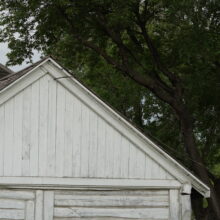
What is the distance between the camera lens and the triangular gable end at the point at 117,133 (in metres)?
9.49

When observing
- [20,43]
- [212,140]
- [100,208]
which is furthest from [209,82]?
[100,208]

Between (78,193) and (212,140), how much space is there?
12.3m

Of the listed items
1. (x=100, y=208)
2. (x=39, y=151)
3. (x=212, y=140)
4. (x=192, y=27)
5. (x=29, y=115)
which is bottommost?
(x=100, y=208)

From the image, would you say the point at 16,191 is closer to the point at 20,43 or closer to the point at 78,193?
the point at 78,193

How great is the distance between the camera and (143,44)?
795 inches

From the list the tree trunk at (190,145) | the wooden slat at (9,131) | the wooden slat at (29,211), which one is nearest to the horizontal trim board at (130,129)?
the wooden slat at (9,131)

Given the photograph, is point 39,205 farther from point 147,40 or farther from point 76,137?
point 147,40

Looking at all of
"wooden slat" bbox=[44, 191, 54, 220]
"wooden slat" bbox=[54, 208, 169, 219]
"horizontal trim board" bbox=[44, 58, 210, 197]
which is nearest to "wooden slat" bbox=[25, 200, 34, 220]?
"wooden slat" bbox=[44, 191, 54, 220]

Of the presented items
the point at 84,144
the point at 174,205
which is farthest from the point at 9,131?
the point at 174,205

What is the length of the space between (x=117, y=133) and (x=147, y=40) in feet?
28.3

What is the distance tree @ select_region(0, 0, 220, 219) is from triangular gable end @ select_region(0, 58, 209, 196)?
5068mm

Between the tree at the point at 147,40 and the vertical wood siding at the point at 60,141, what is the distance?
5386mm

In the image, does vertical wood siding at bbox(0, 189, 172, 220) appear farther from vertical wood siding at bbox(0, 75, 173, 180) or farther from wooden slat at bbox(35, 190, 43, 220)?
vertical wood siding at bbox(0, 75, 173, 180)

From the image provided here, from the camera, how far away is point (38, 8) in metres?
17.2
